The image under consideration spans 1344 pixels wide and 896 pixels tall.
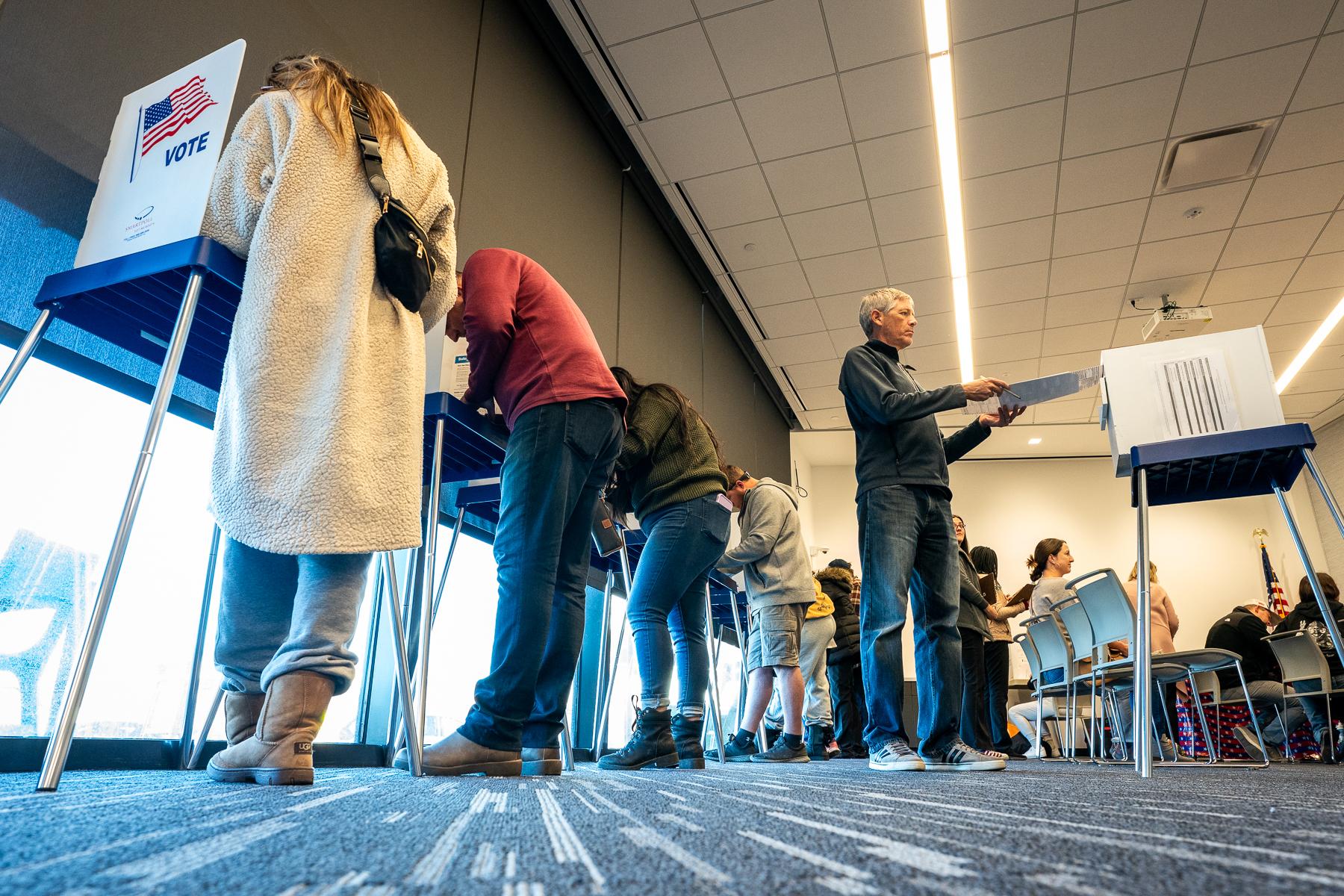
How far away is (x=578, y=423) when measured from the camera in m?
1.39

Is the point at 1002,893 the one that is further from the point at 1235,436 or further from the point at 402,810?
the point at 1235,436

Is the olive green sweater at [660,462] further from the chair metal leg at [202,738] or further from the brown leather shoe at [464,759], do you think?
the chair metal leg at [202,738]

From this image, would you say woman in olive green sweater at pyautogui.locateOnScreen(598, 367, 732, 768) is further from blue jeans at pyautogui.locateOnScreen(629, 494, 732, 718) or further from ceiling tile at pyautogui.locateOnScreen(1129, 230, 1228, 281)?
ceiling tile at pyautogui.locateOnScreen(1129, 230, 1228, 281)

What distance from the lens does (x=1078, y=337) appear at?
233 inches

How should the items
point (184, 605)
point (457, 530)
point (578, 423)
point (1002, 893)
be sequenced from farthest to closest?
point (457, 530), point (184, 605), point (578, 423), point (1002, 893)

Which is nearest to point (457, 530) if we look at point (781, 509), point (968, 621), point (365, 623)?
point (365, 623)

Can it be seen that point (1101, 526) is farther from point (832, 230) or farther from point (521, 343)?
point (521, 343)

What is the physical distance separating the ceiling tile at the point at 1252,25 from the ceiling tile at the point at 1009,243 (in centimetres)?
124

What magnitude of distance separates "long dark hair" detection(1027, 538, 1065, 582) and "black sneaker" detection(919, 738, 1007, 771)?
8.39ft

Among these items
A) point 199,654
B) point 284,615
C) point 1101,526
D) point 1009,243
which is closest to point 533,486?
point 284,615

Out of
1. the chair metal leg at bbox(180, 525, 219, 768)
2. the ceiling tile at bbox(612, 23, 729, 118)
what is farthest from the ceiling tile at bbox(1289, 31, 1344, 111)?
the chair metal leg at bbox(180, 525, 219, 768)

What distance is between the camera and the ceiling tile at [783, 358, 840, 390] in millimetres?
6340

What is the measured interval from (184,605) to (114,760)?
1.27ft

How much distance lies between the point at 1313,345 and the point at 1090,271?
7.64 ft
